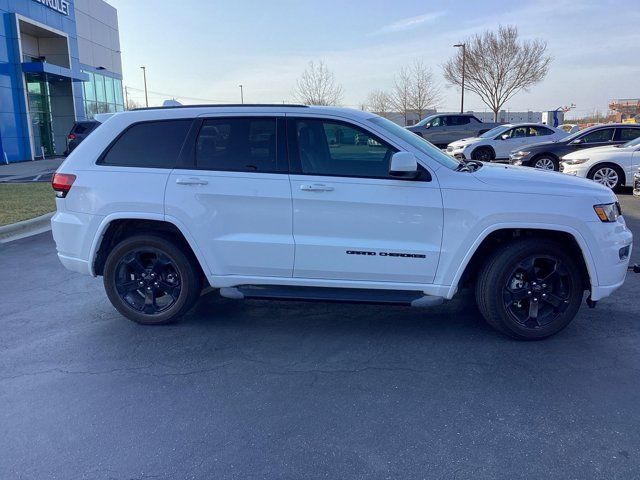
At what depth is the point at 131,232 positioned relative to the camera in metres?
4.82

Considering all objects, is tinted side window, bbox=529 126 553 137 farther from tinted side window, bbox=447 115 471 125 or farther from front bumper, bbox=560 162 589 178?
front bumper, bbox=560 162 589 178

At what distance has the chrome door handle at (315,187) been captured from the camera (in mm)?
4242

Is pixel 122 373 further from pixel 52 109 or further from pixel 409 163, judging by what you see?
pixel 52 109

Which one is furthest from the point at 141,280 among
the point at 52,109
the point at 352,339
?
the point at 52,109

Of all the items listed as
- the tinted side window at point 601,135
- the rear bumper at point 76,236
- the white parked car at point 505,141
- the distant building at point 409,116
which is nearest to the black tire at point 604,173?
the tinted side window at point 601,135

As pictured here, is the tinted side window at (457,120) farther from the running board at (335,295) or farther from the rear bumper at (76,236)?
the rear bumper at (76,236)

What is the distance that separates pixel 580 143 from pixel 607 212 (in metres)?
11.7

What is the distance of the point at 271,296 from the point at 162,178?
54.8 inches

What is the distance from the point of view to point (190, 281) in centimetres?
463

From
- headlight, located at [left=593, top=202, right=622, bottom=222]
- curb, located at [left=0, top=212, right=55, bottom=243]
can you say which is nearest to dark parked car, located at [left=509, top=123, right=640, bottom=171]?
headlight, located at [left=593, top=202, right=622, bottom=222]

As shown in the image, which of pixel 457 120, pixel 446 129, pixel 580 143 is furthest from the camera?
pixel 457 120

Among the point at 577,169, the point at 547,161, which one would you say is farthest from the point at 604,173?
the point at 547,161

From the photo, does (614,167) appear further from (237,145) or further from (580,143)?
(237,145)

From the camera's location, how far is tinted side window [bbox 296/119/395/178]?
433 cm
